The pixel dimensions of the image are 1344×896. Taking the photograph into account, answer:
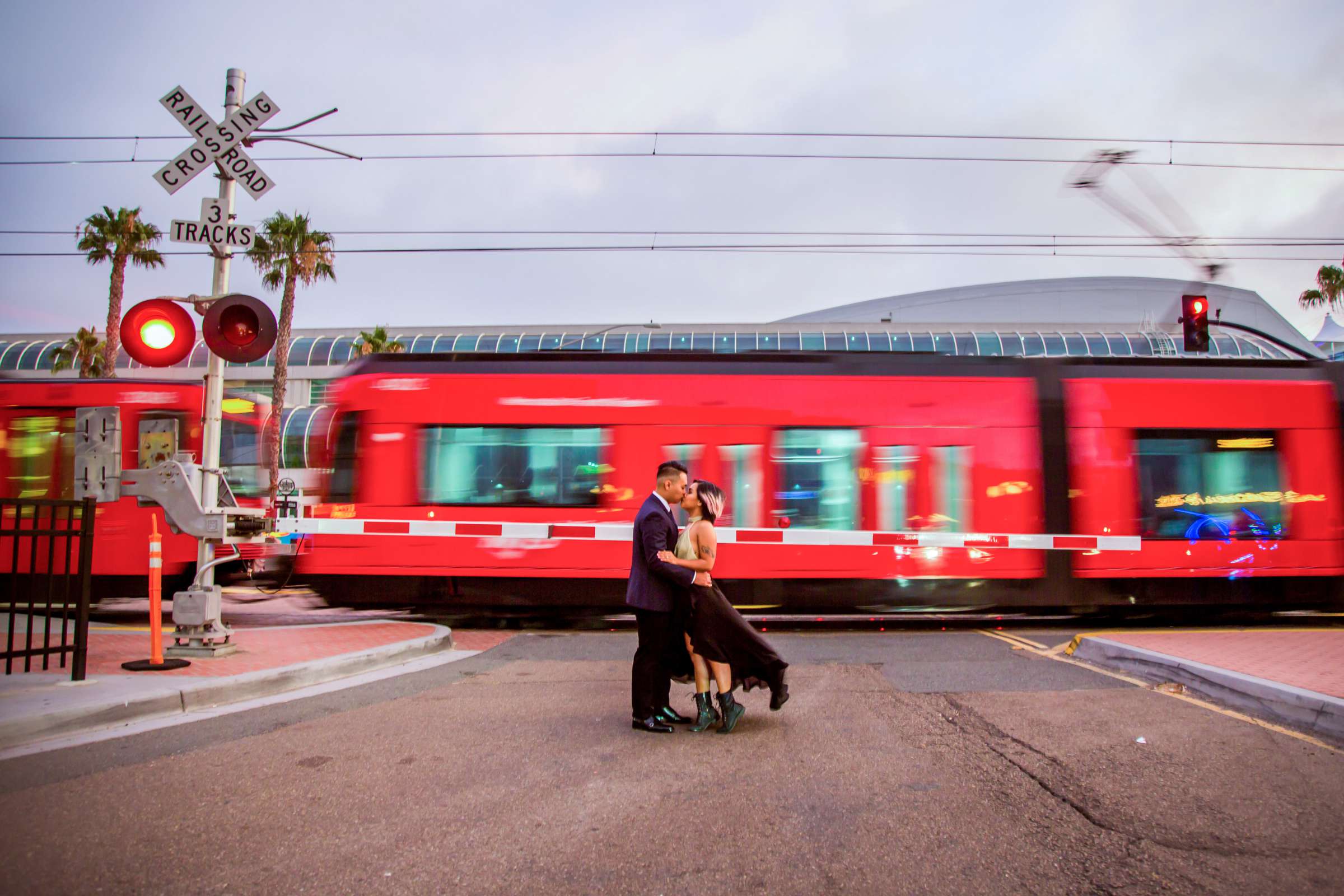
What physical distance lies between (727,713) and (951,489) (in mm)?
6066

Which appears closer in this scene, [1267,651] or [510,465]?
[1267,651]

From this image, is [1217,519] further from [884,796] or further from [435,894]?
[435,894]

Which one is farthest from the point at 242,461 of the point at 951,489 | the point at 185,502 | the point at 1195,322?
the point at 1195,322

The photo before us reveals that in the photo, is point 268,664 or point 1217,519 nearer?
point 268,664

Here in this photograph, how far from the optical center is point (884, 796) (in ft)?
13.1

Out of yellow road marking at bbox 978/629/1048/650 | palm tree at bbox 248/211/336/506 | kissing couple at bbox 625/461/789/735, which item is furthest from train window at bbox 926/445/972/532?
palm tree at bbox 248/211/336/506

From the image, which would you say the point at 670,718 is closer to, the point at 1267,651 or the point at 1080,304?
the point at 1267,651

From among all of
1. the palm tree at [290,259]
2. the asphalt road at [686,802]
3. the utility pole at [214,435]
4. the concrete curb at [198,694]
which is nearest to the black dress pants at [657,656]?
the asphalt road at [686,802]

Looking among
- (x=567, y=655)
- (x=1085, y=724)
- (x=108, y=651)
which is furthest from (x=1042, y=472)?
(x=108, y=651)

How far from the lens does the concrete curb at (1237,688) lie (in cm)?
519

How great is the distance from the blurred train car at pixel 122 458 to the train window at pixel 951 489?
30.5 feet

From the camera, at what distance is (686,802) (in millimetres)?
3908

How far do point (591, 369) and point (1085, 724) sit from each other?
6.93 metres

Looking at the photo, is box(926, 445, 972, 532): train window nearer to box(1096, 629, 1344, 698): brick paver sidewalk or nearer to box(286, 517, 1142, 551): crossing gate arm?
box(286, 517, 1142, 551): crossing gate arm
